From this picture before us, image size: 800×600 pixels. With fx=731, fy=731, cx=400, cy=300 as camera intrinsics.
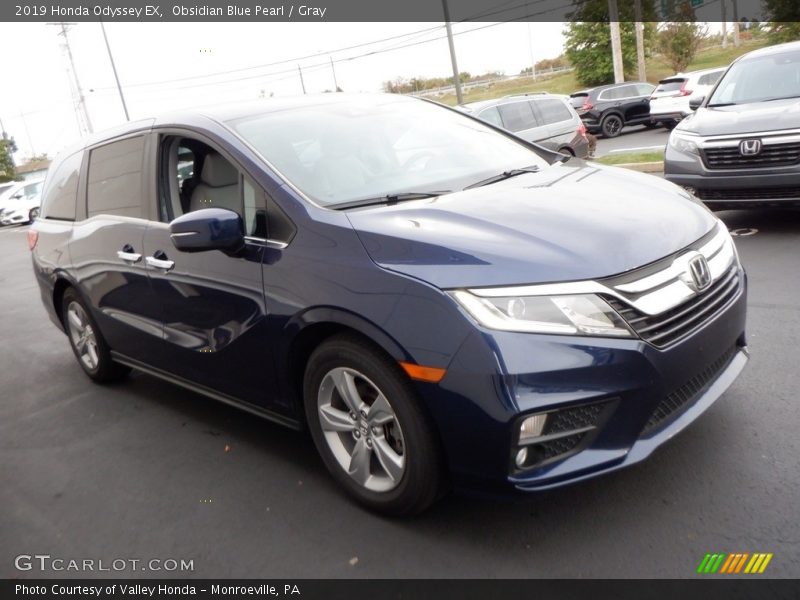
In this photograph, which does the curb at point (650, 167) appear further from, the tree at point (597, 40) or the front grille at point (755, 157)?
the tree at point (597, 40)

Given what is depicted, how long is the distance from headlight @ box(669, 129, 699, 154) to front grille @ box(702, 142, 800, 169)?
0.14 meters

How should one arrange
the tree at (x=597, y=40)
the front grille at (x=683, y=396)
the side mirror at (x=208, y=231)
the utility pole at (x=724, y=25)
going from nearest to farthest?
the front grille at (x=683, y=396)
the side mirror at (x=208, y=231)
the tree at (x=597, y=40)
the utility pole at (x=724, y=25)

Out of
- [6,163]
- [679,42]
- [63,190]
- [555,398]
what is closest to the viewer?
[555,398]

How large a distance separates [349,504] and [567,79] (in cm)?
4878

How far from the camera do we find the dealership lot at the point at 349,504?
2.65 metres

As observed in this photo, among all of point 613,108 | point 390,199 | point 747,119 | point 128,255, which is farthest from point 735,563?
point 613,108

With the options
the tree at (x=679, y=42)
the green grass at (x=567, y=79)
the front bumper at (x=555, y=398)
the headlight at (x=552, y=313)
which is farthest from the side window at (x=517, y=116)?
the tree at (x=679, y=42)

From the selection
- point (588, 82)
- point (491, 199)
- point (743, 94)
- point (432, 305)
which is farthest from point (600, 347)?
point (588, 82)

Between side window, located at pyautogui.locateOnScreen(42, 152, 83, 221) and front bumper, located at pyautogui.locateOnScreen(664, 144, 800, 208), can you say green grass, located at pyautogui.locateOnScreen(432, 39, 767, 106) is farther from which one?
side window, located at pyautogui.locateOnScreen(42, 152, 83, 221)

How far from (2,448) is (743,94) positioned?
7166 millimetres

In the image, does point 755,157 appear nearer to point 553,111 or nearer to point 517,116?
point 517,116

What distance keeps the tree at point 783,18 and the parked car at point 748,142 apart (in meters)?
27.5

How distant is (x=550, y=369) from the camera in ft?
7.93

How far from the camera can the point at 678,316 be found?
264cm
